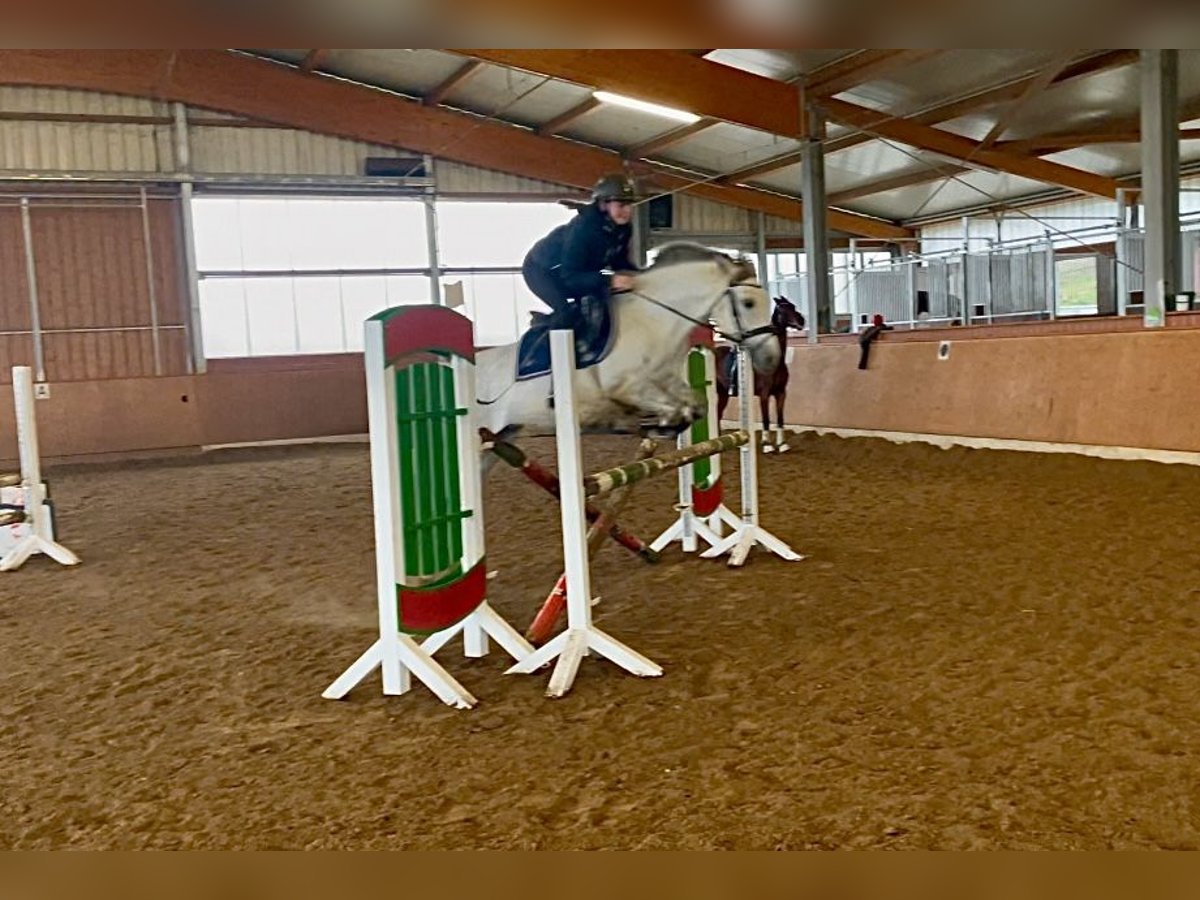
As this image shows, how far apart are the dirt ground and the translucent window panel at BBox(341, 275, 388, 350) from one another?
10.2m

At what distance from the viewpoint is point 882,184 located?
15625mm

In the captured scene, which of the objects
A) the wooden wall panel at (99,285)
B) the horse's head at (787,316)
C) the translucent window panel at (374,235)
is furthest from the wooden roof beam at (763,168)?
the wooden wall panel at (99,285)

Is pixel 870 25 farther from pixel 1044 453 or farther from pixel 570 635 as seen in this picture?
pixel 1044 453

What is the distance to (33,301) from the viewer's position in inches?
510

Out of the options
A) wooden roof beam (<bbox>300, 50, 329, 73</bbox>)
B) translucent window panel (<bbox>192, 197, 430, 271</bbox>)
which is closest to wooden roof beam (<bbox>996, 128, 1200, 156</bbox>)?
translucent window panel (<bbox>192, 197, 430, 271</bbox>)

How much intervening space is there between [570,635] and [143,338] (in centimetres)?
1270

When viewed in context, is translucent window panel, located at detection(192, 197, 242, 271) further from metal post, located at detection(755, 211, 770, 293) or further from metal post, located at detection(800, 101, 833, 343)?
metal post, located at detection(755, 211, 770, 293)

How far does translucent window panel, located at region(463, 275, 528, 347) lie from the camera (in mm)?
15882

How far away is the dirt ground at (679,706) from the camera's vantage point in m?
1.98

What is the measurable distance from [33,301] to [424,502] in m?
12.4

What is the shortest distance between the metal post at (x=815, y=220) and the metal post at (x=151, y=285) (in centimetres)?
892

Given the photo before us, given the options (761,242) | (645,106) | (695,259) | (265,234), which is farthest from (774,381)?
(761,242)

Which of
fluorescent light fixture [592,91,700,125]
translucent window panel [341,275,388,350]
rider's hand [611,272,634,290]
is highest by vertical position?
fluorescent light fixture [592,91,700,125]

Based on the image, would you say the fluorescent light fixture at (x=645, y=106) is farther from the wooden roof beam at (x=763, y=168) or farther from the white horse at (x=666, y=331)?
the white horse at (x=666, y=331)
